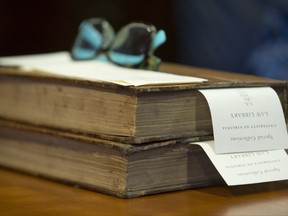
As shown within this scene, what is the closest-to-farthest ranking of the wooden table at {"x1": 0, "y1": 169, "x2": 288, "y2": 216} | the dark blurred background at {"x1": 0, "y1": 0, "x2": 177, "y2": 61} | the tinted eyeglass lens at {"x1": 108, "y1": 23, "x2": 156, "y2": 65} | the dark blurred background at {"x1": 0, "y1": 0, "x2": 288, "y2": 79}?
the wooden table at {"x1": 0, "y1": 169, "x2": 288, "y2": 216} < the tinted eyeglass lens at {"x1": 108, "y1": 23, "x2": 156, "y2": 65} < the dark blurred background at {"x1": 0, "y1": 0, "x2": 288, "y2": 79} < the dark blurred background at {"x1": 0, "y1": 0, "x2": 177, "y2": 61}

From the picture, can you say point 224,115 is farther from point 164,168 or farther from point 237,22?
point 237,22

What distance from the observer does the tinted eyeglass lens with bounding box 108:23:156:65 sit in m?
1.08

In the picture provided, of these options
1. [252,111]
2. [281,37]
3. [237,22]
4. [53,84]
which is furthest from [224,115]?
[237,22]

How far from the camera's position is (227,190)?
96cm

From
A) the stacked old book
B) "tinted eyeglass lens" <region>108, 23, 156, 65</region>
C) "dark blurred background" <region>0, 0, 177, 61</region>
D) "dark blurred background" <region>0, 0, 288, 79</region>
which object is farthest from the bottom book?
"dark blurred background" <region>0, 0, 177, 61</region>

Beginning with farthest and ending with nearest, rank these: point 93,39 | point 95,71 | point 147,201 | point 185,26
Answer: point 185,26, point 93,39, point 95,71, point 147,201

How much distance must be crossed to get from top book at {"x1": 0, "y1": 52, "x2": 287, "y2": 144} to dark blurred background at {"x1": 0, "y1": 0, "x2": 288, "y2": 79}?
1.13 ft

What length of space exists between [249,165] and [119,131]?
0.17 meters

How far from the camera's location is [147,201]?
90 cm

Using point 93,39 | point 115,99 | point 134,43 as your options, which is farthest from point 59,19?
point 115,99

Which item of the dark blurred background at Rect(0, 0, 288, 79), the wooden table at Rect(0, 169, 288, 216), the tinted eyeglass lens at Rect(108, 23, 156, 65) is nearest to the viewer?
the wooden table at Rect(0, 169, 288, 216)

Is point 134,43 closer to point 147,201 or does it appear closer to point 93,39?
point 93,39

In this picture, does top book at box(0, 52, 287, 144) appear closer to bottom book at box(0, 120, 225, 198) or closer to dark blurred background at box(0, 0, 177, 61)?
bottom book at box(0, 120, 225, 198)

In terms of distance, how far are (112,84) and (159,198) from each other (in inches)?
6.1
